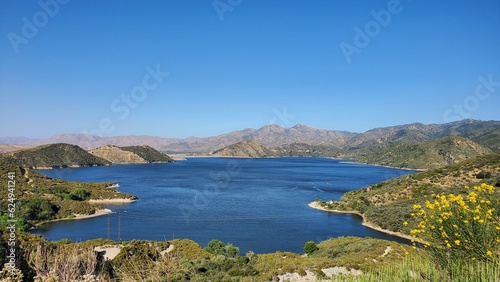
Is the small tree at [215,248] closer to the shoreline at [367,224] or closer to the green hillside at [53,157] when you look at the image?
the shoreline at [367,224]

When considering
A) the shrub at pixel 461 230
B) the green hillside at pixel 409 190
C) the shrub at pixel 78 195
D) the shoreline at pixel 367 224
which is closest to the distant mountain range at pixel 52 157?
the shrub at pixel 78 195

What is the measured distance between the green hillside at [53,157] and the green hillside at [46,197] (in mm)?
81176

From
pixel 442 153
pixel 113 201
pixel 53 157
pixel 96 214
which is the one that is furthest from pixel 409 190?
pixel 53 157

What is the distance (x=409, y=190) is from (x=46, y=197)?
74.8m

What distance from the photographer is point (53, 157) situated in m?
175

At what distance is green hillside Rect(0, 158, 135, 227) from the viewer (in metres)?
60.8

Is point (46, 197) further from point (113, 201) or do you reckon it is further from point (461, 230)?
point (461, 230)

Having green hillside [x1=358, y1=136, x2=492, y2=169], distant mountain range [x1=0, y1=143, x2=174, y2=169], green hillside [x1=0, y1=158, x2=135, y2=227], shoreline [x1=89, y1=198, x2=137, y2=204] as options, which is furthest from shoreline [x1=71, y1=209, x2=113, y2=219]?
green hillside [x1=358, y1=136, x2=492, y2=169]

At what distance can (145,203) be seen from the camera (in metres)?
77.5

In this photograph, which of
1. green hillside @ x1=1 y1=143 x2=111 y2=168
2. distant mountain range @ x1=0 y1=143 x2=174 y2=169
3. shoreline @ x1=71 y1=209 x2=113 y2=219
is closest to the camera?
shoreline @ x1=71 y1=209 x2=113 y2=219

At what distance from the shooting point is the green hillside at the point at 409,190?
58.0 metres

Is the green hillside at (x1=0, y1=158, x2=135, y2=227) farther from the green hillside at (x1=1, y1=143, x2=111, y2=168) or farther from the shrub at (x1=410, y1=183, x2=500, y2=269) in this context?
the green hillside at (x1=1, y1=143, x2=111, y2=168)

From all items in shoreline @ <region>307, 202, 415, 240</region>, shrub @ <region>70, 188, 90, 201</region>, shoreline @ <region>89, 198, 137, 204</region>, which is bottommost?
shoreline @ <region>307, 202, 415, 240</region>

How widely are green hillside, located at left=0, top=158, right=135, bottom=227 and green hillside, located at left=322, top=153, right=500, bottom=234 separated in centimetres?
5213
